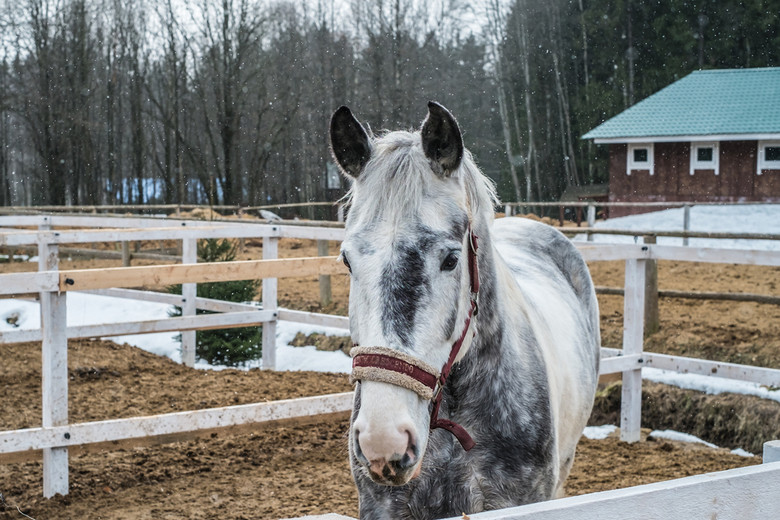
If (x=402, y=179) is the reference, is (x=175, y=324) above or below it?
below

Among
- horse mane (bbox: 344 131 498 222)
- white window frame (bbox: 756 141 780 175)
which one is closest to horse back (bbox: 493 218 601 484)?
horse mane (bbox: 344 131 498 222)

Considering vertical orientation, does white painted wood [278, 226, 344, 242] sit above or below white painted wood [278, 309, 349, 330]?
above

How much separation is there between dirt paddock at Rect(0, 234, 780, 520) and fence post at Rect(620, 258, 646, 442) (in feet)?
0.51

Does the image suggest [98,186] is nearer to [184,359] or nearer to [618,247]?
[184,359]

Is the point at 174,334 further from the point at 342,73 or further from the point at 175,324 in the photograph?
the point at 342,73

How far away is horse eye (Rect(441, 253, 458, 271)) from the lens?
6.25 ft

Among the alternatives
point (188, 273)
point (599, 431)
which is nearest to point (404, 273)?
point (188, 273)

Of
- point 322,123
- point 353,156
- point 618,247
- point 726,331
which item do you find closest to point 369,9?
point 322,123

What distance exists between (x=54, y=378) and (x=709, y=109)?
24278mm

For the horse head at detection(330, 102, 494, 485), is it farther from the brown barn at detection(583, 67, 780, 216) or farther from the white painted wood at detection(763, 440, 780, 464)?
the brown barn at detection(583, 67, 780, 216)

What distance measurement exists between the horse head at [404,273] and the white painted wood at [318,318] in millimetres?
3840

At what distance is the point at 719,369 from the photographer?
523 cm

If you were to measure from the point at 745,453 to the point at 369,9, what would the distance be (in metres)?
24.2

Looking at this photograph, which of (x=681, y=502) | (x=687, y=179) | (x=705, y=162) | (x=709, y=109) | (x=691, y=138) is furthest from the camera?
(x=709, y=109)
